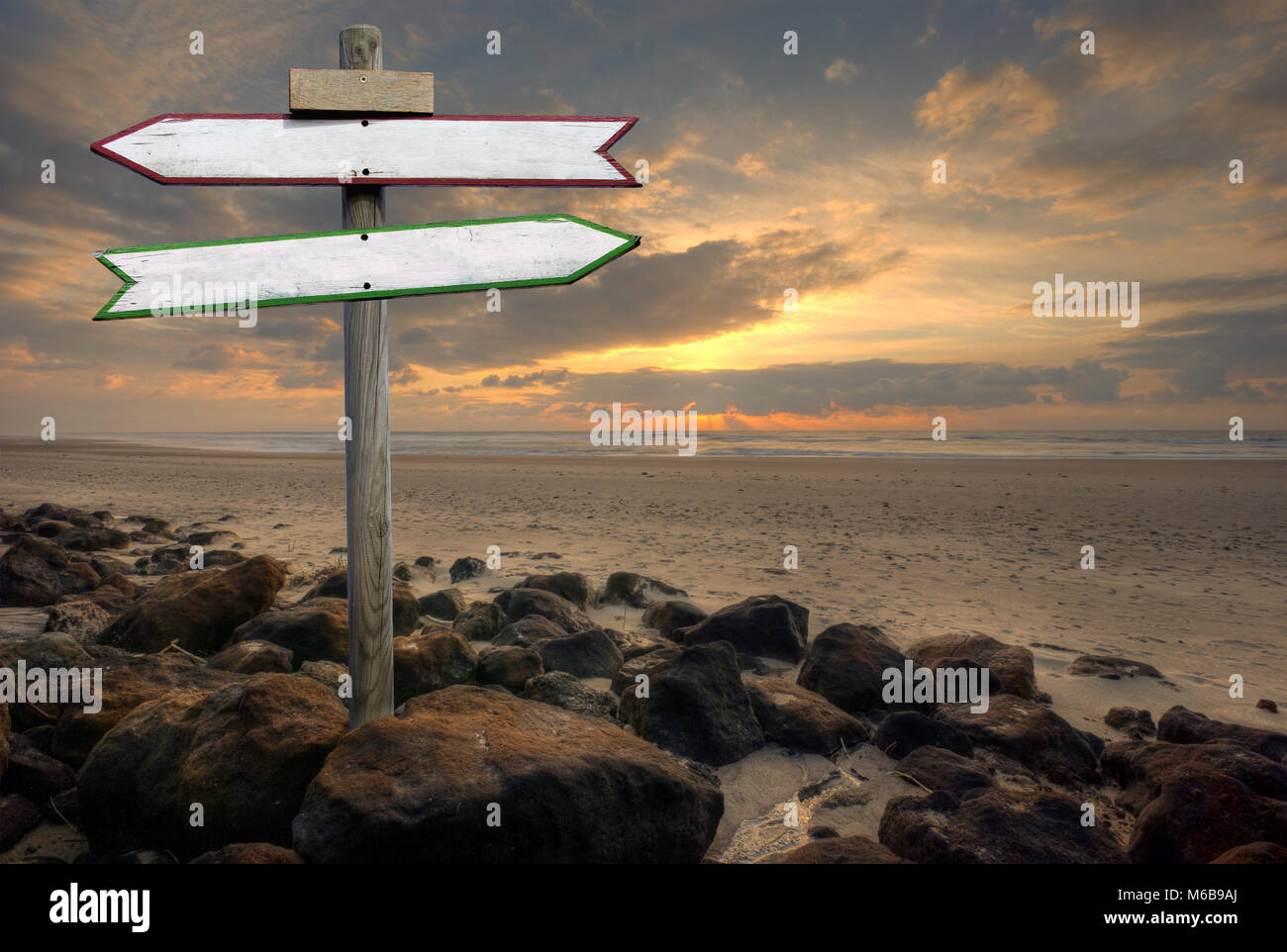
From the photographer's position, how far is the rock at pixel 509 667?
4.27 metres

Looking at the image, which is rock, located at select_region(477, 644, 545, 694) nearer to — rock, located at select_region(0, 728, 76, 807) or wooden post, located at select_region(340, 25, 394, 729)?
wooden post, located at select_region(340, 25, 394, 729)

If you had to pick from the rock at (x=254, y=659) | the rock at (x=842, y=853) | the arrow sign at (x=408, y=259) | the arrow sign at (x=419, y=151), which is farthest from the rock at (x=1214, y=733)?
the rock at (x=254, y=659)

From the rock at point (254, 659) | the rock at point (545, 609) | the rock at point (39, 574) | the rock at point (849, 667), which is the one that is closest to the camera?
the rock at point (254, 659)

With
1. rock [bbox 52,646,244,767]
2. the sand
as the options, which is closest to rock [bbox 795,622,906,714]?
the sand

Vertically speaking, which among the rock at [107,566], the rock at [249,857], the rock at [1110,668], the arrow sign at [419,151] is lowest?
the rock at [1110,668]

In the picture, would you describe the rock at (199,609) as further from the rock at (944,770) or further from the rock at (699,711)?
the rock at (944,770)

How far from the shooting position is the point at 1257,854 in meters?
2.47

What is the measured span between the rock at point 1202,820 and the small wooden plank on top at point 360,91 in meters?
4.82

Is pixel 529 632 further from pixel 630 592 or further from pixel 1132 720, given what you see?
pixel 1132 720

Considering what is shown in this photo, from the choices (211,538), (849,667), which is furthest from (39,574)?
(849,667)

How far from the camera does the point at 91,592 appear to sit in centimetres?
612

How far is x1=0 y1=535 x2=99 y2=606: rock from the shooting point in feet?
19.7

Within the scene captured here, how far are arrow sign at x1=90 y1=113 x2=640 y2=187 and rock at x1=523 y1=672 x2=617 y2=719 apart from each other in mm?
3072
